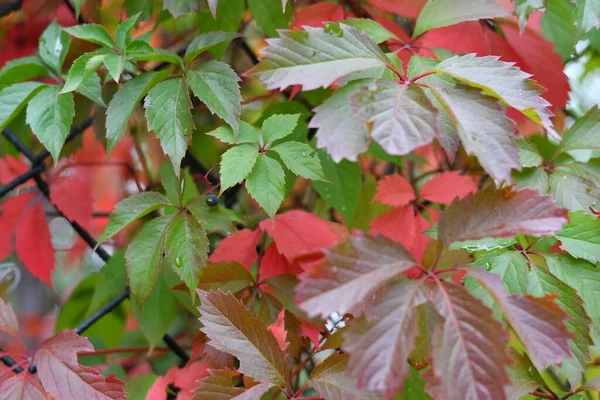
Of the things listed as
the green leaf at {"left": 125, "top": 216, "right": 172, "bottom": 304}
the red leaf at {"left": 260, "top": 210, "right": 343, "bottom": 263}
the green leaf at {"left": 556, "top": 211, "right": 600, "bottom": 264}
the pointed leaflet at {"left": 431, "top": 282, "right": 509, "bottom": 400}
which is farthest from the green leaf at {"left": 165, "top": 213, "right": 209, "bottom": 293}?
the green leaf at {"left": 556, "top": 211, "right": 600, "bottom": 264}

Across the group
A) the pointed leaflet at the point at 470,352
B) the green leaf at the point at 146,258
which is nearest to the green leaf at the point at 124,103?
the green leaf at the point at 146,258

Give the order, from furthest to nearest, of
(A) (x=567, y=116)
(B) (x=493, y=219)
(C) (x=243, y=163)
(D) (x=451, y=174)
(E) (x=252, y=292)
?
1. (A) (x=567, y=116)
2. (D) (x=451, y=174)
3. (E) (x=252, y=292)
4. (C) (x=243, y=163)
5. (B) (x=493, y=219)

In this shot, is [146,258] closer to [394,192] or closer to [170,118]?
[170,118]

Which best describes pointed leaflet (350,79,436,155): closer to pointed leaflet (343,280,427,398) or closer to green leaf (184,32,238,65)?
pointed leaflet (343,280,427,398)

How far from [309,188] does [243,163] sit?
0.59 m

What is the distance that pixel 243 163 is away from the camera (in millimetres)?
703

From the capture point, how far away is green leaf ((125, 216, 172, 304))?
77cm

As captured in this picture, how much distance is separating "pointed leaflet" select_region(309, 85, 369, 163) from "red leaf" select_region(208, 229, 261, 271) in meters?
0.34

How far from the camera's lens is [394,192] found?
3.10 feet

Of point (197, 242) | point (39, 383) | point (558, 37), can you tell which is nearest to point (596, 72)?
point (558, 37)

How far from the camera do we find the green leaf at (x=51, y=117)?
31.5 inches

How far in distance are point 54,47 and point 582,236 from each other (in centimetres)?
82

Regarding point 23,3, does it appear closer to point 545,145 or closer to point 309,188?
point 309,188

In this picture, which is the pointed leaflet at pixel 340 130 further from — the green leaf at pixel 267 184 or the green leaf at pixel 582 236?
the green leaf at pixel 582 236
